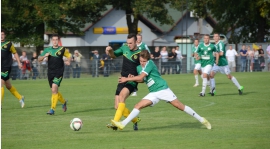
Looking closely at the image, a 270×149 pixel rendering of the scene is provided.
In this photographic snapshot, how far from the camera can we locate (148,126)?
45.4ft

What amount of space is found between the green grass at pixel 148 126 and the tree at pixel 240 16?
30.7 m

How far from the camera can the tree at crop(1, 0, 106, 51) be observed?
47781mm

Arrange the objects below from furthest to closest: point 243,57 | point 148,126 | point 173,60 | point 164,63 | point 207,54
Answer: point 243,57, point 173,60, point 164,63, point 207,54, point 148,126

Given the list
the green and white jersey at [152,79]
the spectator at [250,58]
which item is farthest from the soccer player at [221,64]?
the spectator at [250,58]

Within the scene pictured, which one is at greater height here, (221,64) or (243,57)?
(221,64)

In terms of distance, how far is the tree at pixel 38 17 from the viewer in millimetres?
47781

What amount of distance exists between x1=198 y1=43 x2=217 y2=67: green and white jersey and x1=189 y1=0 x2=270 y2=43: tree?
1152 inches

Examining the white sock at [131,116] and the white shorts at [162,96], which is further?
the white shorts at [162,96]

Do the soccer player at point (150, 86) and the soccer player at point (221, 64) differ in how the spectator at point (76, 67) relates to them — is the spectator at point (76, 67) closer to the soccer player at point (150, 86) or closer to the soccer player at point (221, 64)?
the soccer player at point (221, 64)

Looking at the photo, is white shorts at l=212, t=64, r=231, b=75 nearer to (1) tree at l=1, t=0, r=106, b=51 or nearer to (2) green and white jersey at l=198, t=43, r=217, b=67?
(2) green and white jersey at l=198, t=43, r=217, b=67

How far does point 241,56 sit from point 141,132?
31.7m

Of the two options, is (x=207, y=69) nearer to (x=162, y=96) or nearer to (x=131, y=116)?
(x=162, y=96)

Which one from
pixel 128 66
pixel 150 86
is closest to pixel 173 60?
pixel 128 66

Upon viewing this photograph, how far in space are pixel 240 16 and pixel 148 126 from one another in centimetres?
4308
